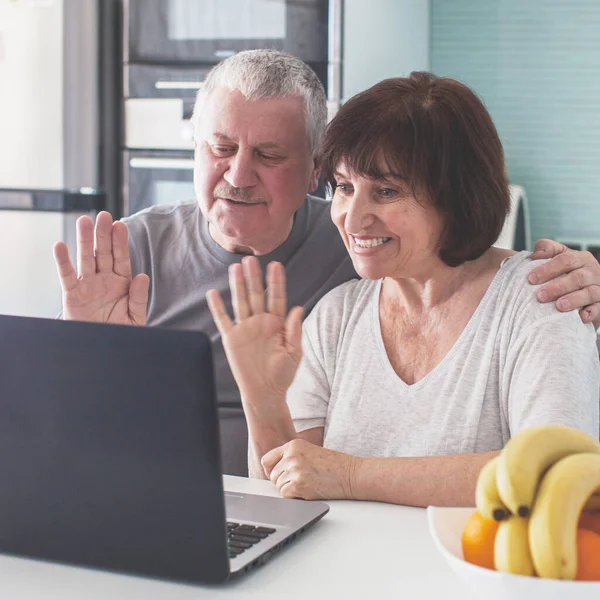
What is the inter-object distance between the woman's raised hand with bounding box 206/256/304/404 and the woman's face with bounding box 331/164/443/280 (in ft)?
0.75

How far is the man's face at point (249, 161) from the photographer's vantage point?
179 centimetres

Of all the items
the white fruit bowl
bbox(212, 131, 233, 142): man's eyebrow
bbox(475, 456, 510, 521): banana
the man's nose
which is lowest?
the white fruit bowl

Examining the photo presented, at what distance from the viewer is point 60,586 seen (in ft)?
3.16

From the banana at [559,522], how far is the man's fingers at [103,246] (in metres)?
0.90

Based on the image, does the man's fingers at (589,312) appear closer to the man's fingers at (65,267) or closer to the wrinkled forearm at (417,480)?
the wrinkled forearm at (417,480)

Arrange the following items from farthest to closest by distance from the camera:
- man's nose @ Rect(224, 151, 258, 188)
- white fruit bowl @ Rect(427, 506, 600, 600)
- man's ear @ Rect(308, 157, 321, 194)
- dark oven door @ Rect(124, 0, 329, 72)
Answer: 1. dark oven door @ Rect(124, 0, 329, 72)
2. man's ear @ Rect(308, 157, 321, 194)
3. man's nose @ Rect(224, 151, 258, 188)
4. white fruit bowl @ Rect(427, 506, 600, 600)

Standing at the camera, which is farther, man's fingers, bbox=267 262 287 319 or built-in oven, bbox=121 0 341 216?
built-in oven, bbox=121 0 341 216

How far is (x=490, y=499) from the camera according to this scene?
81cm

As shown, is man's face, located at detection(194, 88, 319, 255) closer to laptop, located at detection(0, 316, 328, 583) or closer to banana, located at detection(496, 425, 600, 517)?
laptop, located at detection(0, 316, 328, 583)

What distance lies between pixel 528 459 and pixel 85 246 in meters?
0.88

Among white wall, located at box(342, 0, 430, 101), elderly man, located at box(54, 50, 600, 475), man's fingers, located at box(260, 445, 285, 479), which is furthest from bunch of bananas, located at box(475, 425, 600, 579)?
white wall, located at box(342, 0, 430, 101)

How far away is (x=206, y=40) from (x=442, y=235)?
210 cm

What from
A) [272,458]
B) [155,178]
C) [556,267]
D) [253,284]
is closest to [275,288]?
[253,284]

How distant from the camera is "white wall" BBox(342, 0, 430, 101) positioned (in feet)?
10.7
